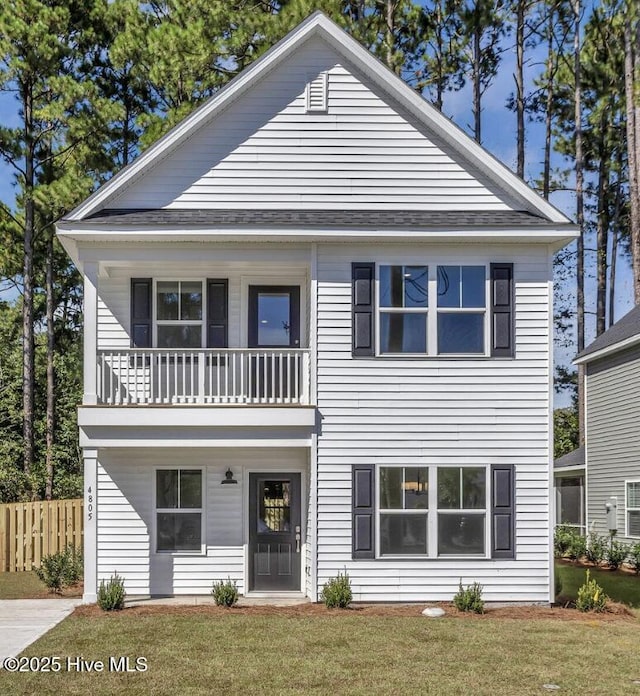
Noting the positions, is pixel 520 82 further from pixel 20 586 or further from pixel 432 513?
pixel 20 586

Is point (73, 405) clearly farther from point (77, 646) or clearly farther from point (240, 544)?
point (77, 646)

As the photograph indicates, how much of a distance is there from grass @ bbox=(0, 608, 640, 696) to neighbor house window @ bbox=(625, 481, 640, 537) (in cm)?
845

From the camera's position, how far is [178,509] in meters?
14.5

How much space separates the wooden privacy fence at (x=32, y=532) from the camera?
58.9ft

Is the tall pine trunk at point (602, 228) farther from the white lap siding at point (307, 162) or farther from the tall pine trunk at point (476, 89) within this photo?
the white lap siding at point (307, 162)

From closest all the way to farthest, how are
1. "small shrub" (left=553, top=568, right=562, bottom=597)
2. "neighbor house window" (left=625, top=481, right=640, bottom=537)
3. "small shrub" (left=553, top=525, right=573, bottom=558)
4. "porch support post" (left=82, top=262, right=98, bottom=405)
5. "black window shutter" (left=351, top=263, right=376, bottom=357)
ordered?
"porch support post" (left=82, top=262, right=98, bottom=405), "black window shutter" (left=351, top=263, right=376, bottom=357), "small shrub" (left=553, top=568, right=562, bottom=597), "neighbor house window" (left=625, top=481, right=640, bottom=537), "small shrub" (left=553, top=525, right=573, bottom=558)

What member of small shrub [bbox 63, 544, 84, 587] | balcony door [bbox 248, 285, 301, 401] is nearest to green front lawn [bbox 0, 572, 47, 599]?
small shrub [bbox 63, 544, 84, 587]

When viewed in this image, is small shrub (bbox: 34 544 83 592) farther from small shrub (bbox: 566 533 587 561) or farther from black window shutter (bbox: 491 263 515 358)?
small shrub (bbox: 566 533 587 561)

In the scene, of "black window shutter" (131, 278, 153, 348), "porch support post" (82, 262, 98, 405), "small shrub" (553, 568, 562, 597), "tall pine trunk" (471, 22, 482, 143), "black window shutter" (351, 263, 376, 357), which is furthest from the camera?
"tall pine trunk" (471, 22, 482, 143)

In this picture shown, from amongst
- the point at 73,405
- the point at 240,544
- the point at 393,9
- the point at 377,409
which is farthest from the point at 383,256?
the point at 73,405

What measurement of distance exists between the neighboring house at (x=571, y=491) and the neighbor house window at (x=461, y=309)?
38.1 feet

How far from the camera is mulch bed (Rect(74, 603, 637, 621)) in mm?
12641

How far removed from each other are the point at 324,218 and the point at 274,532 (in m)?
5.35

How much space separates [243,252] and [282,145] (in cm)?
207
